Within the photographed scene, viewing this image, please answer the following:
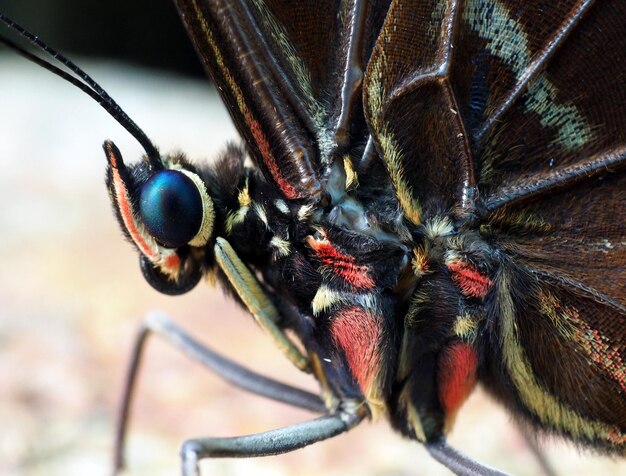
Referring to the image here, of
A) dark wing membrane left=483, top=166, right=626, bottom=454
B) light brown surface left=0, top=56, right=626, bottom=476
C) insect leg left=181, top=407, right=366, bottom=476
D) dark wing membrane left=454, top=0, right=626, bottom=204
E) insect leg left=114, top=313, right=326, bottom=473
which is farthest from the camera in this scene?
light brown surface left=0, top=56, right=626, bottom=476

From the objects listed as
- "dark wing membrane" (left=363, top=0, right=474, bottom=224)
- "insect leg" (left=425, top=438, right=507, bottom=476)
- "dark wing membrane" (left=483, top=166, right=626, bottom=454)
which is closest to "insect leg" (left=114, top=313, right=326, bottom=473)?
"insect leg" (left=425, top=438, right=507, bottom=476)

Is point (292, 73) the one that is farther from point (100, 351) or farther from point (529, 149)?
point (100, 351)

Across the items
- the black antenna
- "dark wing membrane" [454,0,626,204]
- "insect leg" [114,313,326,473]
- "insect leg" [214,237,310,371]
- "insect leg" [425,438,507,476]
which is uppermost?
the black antenna

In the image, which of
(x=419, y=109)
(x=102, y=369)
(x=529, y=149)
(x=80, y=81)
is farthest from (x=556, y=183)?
(x=102, y=369)

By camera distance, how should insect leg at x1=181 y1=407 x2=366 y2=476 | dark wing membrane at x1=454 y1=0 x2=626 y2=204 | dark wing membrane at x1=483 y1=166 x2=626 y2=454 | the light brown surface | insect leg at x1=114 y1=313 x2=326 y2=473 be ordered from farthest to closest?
1. the light brown surface
2. insect leg at x1=114 y1=313 x2=326 y2=473
3. insect leg at x1=181 y1=407 x2=366 y2=476
4. dark wing membrane at x1=483 y1=166 x2=626 y2=454
5. dark wing membrane at x1=454 y1=0 x2=626 y2=204

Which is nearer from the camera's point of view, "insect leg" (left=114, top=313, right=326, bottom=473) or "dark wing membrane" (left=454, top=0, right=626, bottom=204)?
"dark wing membrane" (left=454, top=0, right=626, bottom=204)

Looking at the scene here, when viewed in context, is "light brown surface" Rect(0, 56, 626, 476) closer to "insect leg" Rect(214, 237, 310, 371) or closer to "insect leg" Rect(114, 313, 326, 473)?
"insect leg" Rect(114, 313, 326, 473)

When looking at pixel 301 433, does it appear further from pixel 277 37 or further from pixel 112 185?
pixel 277 37

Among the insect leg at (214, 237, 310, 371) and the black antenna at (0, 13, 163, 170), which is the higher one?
the black antenna at (0, 13, 163, 170)
